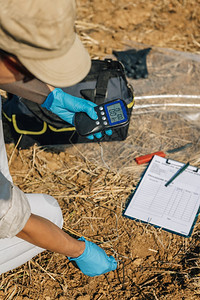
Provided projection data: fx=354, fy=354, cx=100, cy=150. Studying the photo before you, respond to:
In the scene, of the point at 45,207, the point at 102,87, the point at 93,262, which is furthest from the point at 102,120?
the point at 93,262

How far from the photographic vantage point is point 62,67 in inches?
62.7

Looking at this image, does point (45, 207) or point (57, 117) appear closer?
point (45, 207)

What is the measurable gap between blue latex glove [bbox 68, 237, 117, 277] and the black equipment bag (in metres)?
1.07

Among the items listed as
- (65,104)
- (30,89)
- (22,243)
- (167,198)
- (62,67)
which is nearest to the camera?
(62,67)

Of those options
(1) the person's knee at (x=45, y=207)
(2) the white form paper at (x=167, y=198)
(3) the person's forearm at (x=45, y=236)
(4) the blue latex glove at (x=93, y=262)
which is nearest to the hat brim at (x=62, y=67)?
(3) the person's forearm at (x=45, y=236)

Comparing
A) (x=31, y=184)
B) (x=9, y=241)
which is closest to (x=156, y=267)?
(x=9, y=241)

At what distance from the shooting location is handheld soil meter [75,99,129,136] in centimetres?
258

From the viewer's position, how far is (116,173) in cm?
295

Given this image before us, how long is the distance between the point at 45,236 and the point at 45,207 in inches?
21.4

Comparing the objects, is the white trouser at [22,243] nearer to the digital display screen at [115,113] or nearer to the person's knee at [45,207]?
the person's knee at [45,207]

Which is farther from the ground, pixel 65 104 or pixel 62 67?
pixel 62 67

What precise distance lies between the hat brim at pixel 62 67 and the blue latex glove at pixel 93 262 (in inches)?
42.4

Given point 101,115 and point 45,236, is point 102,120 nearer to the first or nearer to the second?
point 101,115

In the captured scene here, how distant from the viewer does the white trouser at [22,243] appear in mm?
2098
